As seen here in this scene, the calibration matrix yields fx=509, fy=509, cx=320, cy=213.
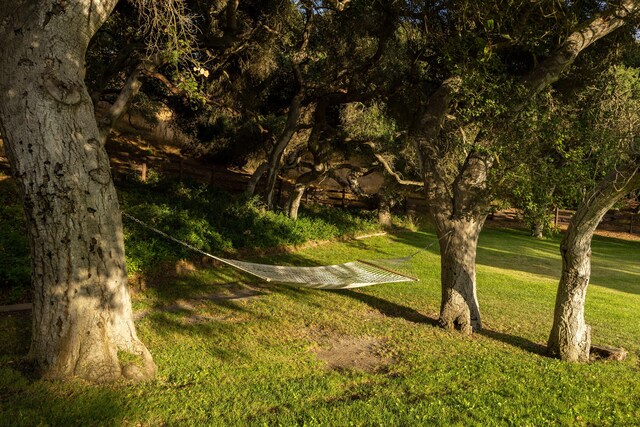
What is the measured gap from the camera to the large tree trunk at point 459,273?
6.67m

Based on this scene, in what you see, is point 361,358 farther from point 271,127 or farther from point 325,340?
point 271,127

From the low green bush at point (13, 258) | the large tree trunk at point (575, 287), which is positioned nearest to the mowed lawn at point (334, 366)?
the large tree trunk at point (575, 287)

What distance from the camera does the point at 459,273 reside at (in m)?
6.71

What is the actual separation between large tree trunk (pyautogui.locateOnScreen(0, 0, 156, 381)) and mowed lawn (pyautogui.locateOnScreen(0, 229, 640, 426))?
273 millimetres

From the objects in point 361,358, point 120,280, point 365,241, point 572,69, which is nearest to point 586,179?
point 361,358

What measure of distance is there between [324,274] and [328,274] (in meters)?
0.07

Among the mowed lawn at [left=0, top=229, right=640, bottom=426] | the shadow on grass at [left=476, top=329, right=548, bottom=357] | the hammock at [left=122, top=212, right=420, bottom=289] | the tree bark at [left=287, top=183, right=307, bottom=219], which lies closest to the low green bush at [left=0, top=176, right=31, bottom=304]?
the mowed lawn at [left=0, top=229, right=640, bottom=426]

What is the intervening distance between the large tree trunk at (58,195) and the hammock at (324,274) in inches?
70.1

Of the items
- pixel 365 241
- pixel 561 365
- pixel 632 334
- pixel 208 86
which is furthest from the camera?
pixel 365 241

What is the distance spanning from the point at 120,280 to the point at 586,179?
4750mm

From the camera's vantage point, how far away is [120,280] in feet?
12.5

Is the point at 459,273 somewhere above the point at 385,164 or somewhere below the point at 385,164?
below

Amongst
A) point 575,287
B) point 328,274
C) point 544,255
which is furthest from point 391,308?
point 544,255

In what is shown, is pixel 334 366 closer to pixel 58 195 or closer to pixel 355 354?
pixel 355 354
